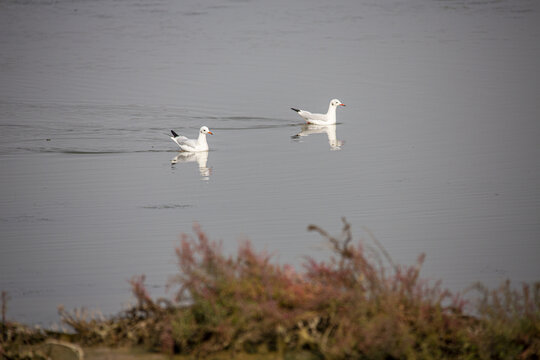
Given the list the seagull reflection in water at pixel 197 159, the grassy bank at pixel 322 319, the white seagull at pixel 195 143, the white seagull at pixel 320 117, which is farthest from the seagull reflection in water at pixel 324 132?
the grassy bank at pixel 322 319

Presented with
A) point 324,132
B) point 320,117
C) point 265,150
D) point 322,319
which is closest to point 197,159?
point 265,150

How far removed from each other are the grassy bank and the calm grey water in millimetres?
2101

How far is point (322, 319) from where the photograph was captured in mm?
5836

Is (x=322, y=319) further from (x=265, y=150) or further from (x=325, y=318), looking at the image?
(x=265, y=150)

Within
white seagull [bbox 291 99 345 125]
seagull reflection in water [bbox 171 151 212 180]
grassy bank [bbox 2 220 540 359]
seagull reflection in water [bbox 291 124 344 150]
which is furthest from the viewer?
white seagull [bbox 291 99 345 125]

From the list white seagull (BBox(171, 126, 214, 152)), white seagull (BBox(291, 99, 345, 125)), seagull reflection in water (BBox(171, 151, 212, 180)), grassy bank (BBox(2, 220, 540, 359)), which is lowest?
grassy bank (BBox(2, 220, 540, 359))

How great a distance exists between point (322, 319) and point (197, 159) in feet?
35.6

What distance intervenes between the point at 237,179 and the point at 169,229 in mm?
3275

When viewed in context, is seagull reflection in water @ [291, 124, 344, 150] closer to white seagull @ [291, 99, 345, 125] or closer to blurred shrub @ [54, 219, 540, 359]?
white seagull @ [291, 99, 345, 125]

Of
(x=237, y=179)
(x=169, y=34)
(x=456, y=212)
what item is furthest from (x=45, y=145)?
(x=169, y=34)

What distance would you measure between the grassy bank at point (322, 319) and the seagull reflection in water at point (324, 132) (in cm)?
1111

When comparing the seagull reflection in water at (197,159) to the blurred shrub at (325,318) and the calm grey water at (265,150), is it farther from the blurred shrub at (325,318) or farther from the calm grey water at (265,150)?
the blurred shrub at (325,318)

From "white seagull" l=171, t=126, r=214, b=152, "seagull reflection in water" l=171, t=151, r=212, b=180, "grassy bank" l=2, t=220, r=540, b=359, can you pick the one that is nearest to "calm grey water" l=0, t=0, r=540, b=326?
"seagull reflection in water" l=171, t=151, r=212, b=180

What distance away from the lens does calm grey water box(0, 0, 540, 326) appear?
9.50 meters
